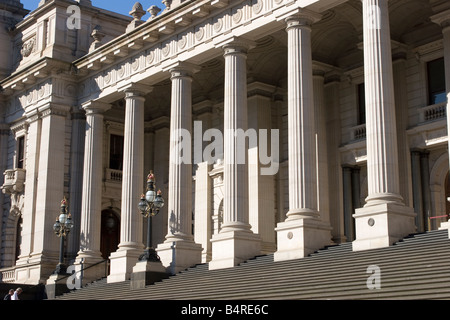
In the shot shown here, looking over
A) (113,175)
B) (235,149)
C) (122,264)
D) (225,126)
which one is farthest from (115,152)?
(235,149)

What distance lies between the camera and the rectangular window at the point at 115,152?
43719 mm

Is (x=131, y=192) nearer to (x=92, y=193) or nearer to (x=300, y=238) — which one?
(x=92, y=193)

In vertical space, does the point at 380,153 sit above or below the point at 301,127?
below

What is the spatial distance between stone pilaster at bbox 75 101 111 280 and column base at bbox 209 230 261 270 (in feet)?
31.8

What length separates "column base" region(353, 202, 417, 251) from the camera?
22828mm

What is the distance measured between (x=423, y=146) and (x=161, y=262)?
1159 cm

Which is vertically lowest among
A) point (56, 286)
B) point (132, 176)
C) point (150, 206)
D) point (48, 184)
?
point (56, 286)

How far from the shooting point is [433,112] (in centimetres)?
3123

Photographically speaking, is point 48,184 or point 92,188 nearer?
point 92,188

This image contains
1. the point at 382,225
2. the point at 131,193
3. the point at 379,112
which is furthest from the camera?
the point at 131,193

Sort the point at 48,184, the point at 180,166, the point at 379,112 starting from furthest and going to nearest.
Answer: the point at 48,184 → the point at 180,166 → the point at 379,112

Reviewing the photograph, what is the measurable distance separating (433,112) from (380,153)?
8390mm

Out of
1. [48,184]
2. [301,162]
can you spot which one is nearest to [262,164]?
[301,162]

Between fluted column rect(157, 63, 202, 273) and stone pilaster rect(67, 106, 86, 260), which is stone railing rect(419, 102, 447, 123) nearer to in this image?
fluted column rect(157, 63, 202, 273)
